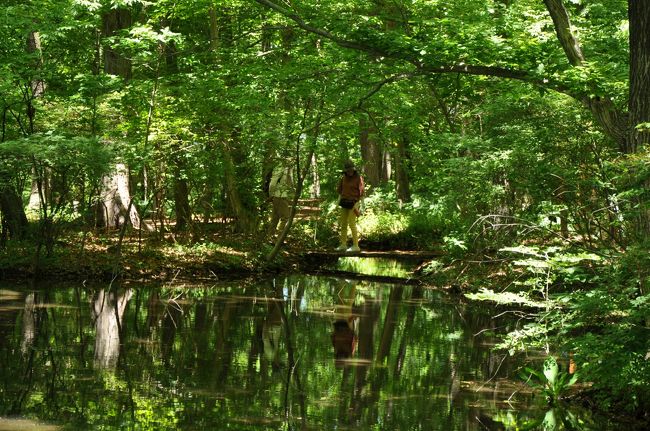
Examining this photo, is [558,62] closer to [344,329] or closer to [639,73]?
[639,73]

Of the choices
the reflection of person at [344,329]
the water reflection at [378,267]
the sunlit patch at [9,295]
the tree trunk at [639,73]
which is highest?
the tree trunk at [639,73]

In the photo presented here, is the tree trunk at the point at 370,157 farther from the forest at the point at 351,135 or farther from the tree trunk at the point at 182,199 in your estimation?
the tree trunk at the point at 182,199

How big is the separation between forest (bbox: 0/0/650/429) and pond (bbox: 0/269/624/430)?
80 centimetres

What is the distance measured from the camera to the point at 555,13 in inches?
364

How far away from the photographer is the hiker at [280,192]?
57.9ft

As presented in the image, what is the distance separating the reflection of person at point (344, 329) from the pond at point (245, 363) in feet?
0.10

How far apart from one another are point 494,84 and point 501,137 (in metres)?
0.89

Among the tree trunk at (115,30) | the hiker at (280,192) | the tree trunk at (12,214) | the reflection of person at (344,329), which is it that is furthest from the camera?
the hiker at (280,192)

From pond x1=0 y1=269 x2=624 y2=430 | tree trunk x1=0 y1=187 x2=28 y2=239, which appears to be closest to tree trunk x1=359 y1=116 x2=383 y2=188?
tree trunk x1=0 y1=187 x2=28 y2=239

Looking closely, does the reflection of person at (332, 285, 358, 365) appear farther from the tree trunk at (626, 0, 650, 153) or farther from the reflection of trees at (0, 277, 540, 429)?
the tree trunk at (626, 0, 650, 153)

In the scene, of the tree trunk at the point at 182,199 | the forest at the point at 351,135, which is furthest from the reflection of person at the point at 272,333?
the tree trunk at the point at 182,199

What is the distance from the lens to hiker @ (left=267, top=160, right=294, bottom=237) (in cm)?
1764

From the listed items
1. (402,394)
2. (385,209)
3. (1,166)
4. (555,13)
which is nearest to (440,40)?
(555,13)

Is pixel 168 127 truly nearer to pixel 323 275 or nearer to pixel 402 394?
pixel 323 275
